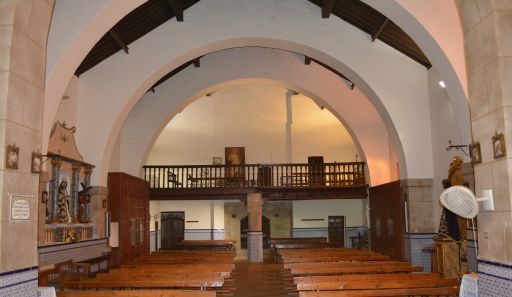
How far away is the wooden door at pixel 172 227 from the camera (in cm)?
2272

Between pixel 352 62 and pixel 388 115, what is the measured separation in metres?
1.51

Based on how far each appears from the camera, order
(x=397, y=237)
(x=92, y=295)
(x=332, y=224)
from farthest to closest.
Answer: (x=332, y=224)
(x=397, y=237)
(x=92, y=295)

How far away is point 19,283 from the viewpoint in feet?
16.1

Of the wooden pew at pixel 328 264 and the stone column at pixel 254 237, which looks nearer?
the wooden pew at pixel 328 264

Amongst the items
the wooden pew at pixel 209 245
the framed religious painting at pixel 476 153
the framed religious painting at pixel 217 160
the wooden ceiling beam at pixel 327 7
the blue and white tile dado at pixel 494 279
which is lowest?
the wooden pew at pixel 209 245

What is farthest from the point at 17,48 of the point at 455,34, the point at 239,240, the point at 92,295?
the point at 239,240

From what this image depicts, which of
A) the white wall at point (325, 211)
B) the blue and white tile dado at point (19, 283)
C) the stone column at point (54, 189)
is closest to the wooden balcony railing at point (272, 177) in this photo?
the white wall at point (325, 211)

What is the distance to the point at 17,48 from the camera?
16.3 feet

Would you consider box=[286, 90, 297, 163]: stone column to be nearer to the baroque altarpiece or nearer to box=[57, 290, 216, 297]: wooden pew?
the baroque altarpiece

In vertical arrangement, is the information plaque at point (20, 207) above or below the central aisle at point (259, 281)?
above

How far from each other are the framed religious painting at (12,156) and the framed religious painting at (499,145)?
15.1 feet

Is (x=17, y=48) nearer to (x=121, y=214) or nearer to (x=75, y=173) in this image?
(x=75, y=173)

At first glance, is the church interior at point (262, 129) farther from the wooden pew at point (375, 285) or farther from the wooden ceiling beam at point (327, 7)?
the wooden ceiling beam at point (327, 7)

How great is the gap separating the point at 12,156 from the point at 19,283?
125 cm
